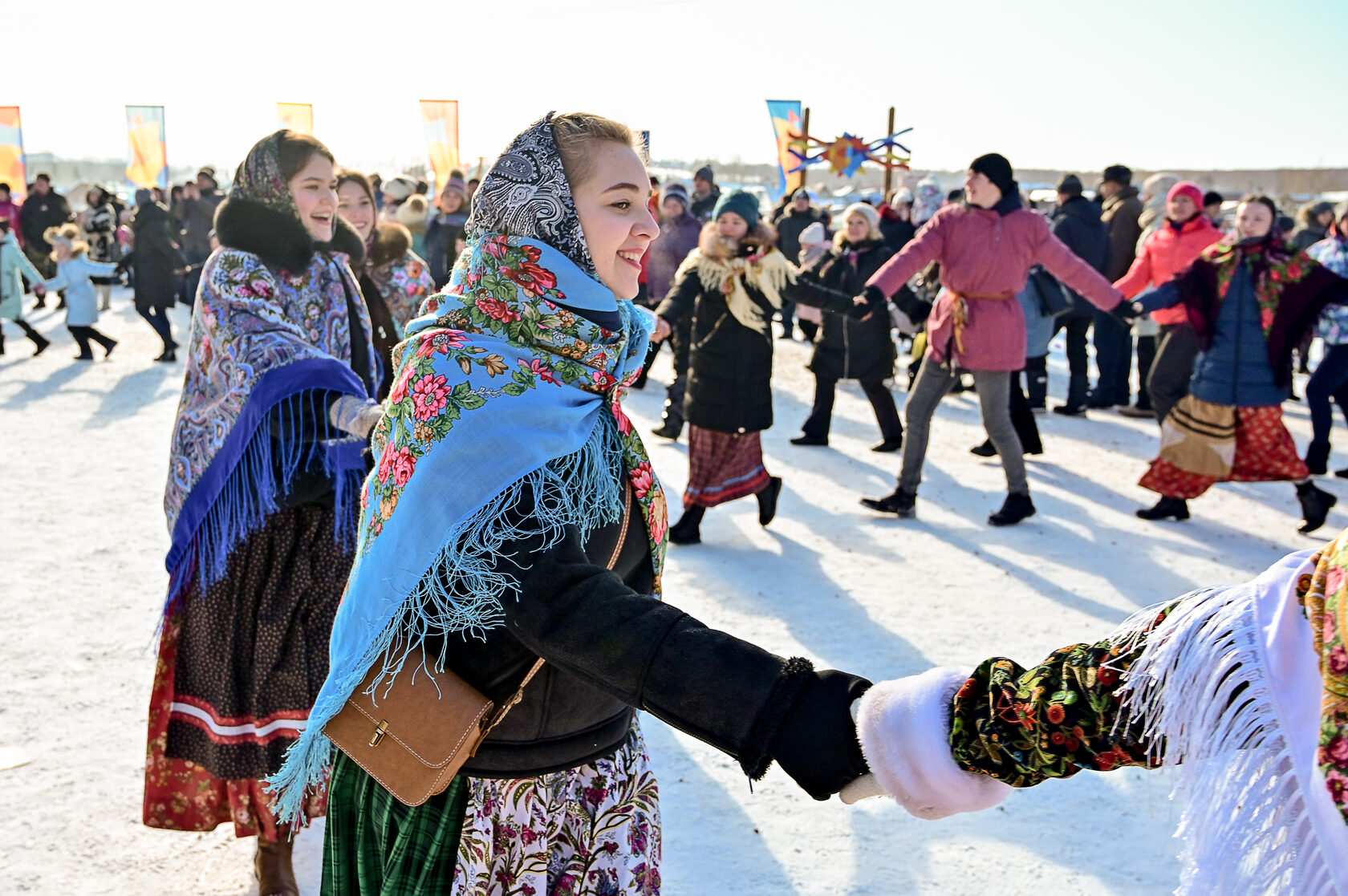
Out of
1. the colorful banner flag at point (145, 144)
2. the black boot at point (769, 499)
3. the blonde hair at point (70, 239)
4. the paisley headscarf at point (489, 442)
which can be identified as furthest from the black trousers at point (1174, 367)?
the colorful banner flag at point (145, 144)

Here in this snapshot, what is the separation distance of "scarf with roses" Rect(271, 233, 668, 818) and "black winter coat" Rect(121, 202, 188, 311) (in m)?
10.4

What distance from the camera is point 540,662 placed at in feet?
4.64

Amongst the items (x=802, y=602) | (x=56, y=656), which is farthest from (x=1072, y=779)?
(x=56, y=656)

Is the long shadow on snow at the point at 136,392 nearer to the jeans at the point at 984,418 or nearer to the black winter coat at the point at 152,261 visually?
the black winter coat at the point at 152,261

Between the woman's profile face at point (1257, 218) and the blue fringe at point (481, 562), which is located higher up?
the woman's profile face at point (1257, 218)

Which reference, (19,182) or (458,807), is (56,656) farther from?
(19,182)

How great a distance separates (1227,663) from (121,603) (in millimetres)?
4343

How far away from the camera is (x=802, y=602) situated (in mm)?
4457

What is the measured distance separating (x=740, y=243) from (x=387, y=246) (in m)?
1.94

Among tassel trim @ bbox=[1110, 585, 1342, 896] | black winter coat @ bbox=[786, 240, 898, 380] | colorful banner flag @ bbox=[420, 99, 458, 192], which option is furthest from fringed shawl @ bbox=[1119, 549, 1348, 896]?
colorful banner flag @ bbox=[420, 99, 458, 192]

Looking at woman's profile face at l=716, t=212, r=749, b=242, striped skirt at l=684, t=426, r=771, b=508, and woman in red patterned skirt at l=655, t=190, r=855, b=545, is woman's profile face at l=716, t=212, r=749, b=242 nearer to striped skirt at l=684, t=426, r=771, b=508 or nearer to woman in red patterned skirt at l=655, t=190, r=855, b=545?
woman in red patterned skirt at l=655, t=190, r=855, b=545

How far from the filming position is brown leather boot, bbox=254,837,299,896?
8.07 feet

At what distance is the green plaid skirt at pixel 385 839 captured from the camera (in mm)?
1531

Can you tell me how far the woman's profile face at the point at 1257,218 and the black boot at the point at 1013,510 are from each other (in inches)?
68.8
